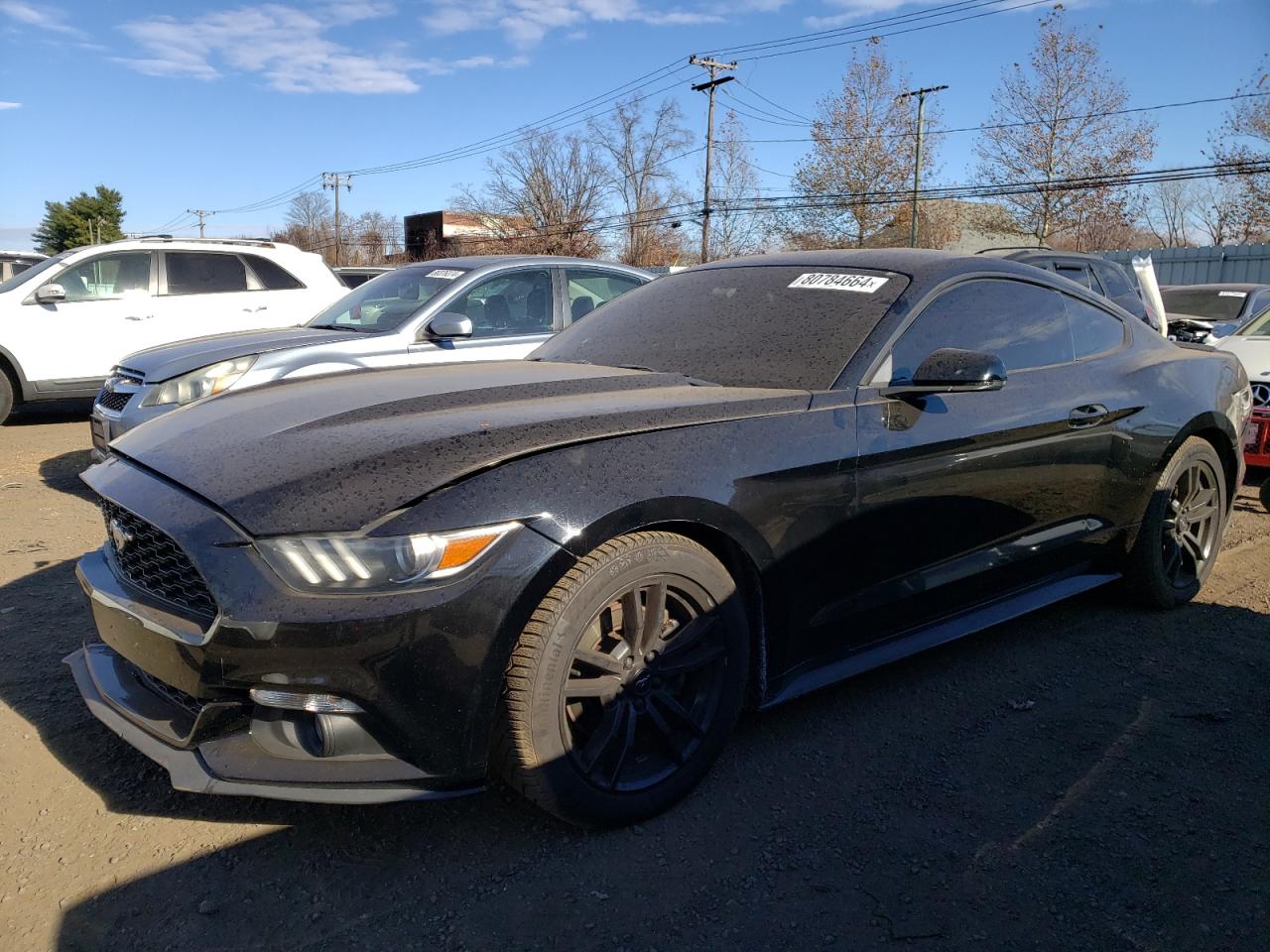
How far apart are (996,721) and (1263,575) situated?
105 inches

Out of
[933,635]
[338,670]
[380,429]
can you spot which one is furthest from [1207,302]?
[338,670]

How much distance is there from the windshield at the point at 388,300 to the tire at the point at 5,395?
175 inches

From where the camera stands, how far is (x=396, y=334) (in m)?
6.51

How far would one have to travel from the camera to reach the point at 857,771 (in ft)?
9.92

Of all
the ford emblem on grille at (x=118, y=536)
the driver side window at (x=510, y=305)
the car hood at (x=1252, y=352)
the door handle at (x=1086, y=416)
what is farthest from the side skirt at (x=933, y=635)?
the driver side window at (x=510, y=305)

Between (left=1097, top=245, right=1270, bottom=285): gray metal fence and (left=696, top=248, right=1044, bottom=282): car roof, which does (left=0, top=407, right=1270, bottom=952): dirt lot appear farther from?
(left=1097, top=245, right=1270, bottom=285): gray metal fence

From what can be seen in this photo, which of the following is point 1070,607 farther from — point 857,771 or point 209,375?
point 209,375

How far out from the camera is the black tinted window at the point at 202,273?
33.5ft

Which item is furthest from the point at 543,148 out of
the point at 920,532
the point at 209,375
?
the point at 920,532

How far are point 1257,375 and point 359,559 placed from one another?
7112mm

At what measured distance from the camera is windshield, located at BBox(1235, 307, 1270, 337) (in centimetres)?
812

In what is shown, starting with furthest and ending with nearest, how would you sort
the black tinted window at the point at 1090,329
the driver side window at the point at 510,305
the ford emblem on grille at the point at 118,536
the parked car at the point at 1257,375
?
the driver side window at the point at 510,305, the parked car at the point at 1257,375, the black tinted window at the point at 1090,329, the ford emblem on grille at the point at 118,536

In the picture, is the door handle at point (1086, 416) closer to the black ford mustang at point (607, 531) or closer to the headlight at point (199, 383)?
the black ford mustang at point (607, 531)

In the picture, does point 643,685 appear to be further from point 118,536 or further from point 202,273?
point 202,273
